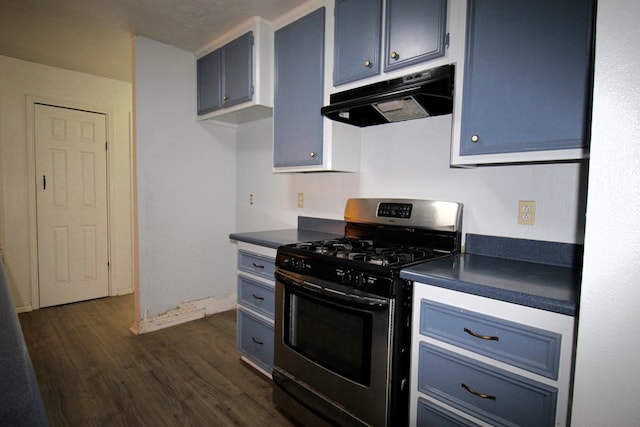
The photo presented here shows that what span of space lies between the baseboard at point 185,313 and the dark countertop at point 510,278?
247cm

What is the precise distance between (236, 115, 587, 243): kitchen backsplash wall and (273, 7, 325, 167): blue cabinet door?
1.17ft

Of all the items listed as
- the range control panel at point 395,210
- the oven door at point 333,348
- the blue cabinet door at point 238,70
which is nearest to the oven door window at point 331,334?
the oven door at point 333,348

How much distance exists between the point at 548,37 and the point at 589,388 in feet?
3.98

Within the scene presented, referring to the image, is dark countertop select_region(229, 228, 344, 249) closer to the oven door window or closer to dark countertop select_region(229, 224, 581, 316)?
dark countertop select_region(229, 224, 581, 316)

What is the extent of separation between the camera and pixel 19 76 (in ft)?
10.8

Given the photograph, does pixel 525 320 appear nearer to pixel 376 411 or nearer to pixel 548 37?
pixel 376 411

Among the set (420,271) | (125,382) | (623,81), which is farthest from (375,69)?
(125,382)

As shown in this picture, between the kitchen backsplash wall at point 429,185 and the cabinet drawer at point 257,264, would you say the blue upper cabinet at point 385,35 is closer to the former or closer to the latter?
the kitchen backsplash wall at point 429,185

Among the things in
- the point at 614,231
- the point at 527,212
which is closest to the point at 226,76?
the point at 527,212

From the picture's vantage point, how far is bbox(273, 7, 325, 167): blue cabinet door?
85.5 inches

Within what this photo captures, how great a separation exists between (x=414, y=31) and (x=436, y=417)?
1.73m

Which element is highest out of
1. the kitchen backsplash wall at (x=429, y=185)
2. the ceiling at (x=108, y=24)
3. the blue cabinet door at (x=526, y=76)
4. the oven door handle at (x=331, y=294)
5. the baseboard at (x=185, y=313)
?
the ceiling at (x=108, y=24)

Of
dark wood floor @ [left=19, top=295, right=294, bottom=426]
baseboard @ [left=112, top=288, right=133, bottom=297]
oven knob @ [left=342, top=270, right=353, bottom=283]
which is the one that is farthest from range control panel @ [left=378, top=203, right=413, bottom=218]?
baseboard @ [left=112, top=288, right=133, bottom=297]

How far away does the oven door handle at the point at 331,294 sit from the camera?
1.43 m
